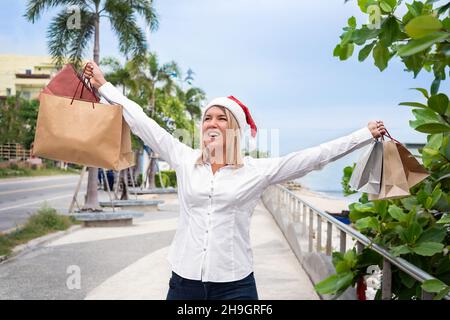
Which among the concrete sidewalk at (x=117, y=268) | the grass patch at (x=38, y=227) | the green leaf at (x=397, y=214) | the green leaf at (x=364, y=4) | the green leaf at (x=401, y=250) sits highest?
the green leaf at (x=364, y=4)

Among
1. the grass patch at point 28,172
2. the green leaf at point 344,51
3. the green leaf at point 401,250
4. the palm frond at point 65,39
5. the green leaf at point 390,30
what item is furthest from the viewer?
the grass patch at point 28,172

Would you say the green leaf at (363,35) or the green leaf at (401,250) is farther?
the green leaf at (401,250)

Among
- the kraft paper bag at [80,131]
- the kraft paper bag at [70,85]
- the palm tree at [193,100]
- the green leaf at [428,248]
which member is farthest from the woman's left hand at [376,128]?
the palm tree at [193,100]

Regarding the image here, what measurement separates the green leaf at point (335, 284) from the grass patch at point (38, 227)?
6743 mm

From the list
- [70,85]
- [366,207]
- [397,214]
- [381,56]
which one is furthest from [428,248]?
[70,85]

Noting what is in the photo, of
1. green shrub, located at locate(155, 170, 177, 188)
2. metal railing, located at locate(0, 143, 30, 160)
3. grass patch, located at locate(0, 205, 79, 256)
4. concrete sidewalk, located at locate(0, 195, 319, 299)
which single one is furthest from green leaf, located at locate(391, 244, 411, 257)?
metal railing, located at locate(0, 143, 30, 160)

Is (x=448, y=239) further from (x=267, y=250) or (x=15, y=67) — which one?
(x=15, y=67)

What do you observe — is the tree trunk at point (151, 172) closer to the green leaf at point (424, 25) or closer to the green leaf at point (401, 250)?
the green leaf at point (401, 250)

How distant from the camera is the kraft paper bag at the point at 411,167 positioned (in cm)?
208

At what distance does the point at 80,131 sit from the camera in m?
2.15

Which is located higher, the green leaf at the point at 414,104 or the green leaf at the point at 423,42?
the green leaf at the point at 423,42

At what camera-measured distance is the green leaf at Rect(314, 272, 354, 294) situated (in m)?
2.28

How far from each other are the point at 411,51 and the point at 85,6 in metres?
13.4
